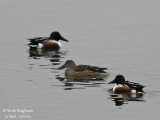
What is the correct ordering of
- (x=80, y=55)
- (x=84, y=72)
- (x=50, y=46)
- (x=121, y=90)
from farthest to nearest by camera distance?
1. (x=50, y=46)
2. (x=80, y=55)
3. (x=84, y=72)
4. (x=121, y=90)

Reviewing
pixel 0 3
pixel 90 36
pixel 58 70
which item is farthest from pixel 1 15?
pixel 58 70

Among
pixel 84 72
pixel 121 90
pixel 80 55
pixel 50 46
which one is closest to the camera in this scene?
pixel 121 90

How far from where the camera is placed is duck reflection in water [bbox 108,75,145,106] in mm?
18642

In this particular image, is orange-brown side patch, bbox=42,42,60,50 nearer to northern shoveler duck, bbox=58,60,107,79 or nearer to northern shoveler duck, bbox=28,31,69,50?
northern shoveler duck, bbox=28,31,69,50

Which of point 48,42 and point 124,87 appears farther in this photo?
point 48,42

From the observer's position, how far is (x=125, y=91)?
1923 cm

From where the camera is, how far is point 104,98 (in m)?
18.4

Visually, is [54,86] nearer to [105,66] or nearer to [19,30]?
[105,66]

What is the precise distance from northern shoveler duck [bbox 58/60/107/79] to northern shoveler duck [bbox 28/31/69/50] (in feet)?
18.6

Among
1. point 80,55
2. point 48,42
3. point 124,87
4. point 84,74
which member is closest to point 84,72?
point 84,74

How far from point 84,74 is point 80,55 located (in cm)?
370

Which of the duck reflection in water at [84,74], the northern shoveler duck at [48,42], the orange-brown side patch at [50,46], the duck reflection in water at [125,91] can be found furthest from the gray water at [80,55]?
the orange-brown side patch at [50,46]

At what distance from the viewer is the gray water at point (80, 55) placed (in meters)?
17.3

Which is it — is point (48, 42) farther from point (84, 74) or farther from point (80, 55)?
point (84, 74)
